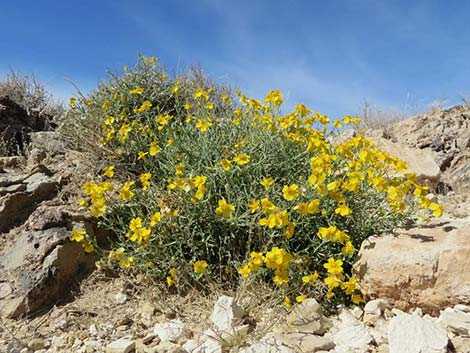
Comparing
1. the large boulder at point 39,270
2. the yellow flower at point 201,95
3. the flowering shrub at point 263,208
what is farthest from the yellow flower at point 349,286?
the yellow flower at point 201,95

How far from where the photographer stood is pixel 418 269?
2.57 m

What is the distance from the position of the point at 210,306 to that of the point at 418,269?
124 cm

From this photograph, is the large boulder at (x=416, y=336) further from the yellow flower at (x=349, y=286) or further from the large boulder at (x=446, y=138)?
the large boulder at (x=446, y=138)

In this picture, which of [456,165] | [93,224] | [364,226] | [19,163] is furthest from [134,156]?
[456,165]

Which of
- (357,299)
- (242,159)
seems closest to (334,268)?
(357,299)

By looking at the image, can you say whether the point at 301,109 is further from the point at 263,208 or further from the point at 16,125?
the point at 16,125

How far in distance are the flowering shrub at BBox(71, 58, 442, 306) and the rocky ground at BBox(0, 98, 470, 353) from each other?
0.46 feet

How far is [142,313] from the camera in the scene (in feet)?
9.24

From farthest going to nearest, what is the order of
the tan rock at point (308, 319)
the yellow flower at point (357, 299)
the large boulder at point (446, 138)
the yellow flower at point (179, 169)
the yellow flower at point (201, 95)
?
the large boulder at point (446, 138)
the yellow flower at point (201, 95)
the yellow flower at point (179, 169)
the yellow flower at point (357, 299)
the tan rock at point (308, 319)

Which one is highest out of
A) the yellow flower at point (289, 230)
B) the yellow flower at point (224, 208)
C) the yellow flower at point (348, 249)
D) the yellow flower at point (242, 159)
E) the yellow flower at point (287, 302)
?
the yellow flower at point (242, 159)

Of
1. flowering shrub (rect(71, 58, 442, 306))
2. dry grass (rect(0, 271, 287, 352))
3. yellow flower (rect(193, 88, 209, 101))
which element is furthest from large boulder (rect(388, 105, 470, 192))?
dry grass (rect(0, 271, 287, 352))

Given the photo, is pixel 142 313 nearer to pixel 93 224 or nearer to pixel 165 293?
pixel 165 293

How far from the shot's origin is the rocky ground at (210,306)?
2369 mm

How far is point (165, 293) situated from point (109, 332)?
472 mm
